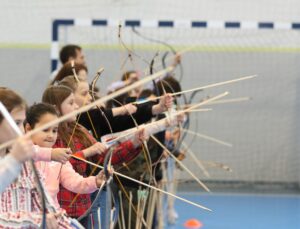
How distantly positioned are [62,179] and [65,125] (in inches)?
14.9

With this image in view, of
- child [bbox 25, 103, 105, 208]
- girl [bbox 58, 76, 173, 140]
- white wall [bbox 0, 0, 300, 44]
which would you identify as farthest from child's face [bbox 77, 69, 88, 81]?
white wall [bbox 0, 0, 300, 44]

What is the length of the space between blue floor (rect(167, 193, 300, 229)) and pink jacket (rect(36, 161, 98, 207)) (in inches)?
127

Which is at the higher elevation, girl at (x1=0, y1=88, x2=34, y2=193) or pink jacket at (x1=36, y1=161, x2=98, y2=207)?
girl at (x1=0, y1=88, x2=34, y2=193)

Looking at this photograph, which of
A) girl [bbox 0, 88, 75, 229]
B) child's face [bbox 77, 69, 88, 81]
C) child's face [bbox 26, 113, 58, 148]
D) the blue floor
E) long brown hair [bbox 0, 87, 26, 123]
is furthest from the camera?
the blue floor

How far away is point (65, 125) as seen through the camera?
3094mm

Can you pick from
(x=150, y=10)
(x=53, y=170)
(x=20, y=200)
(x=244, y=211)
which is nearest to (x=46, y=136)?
(x=53, y=170)

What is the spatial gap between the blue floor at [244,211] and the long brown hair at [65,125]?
2.85m

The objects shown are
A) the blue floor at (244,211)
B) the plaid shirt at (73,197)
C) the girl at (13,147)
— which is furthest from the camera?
the blue floor at (244,211)

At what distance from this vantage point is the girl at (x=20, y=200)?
2.40m

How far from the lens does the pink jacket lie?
270 centimetres

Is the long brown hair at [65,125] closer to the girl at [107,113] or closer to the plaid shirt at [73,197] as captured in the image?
the plaid shirt at [73,197]

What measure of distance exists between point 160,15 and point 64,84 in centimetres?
439

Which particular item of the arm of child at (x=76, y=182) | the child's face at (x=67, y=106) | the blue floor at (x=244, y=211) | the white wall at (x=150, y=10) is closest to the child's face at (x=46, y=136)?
the arm of child at (x=76, y=182)

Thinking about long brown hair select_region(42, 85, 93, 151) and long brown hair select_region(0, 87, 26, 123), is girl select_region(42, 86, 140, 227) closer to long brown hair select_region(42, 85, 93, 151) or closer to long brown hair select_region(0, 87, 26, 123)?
long brown hair select_region(42, 85, 93, 151)
